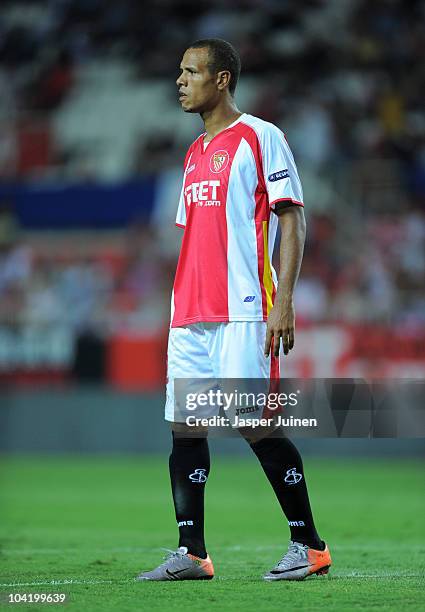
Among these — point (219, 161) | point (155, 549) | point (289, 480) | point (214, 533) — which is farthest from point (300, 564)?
point (214, 533)

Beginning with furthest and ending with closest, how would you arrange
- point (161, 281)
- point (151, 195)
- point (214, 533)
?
point (151, 195), point (161, 281), point (214, 533)

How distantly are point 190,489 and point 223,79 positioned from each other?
1802 millimetres

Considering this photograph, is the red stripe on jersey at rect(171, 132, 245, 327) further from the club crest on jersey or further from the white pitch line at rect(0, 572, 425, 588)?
the white pitch line at rect(0, 572, 425, 588)

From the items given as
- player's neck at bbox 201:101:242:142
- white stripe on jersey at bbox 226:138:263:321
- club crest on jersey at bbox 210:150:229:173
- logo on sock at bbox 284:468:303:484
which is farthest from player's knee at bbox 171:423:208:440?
player's neck at bbox 201:101:242:142

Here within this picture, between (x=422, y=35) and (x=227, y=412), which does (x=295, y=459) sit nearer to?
(x=227, y=412)

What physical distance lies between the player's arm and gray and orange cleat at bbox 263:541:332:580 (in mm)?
850

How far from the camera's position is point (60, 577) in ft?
17.5

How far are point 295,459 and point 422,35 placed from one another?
13.9 metres

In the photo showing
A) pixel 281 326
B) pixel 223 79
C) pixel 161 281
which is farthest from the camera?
pixel 161 281

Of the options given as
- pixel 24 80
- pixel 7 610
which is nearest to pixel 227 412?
pixel 7 610

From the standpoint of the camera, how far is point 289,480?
524 cm

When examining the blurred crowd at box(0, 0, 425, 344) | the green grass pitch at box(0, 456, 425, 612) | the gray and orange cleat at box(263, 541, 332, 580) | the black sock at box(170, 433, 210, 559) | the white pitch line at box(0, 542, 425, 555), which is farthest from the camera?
the blurred crowd at box(0, 0, 425, 344)

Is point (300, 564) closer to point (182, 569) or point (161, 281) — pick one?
point (182, 569)

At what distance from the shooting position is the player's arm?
16.8 feet
